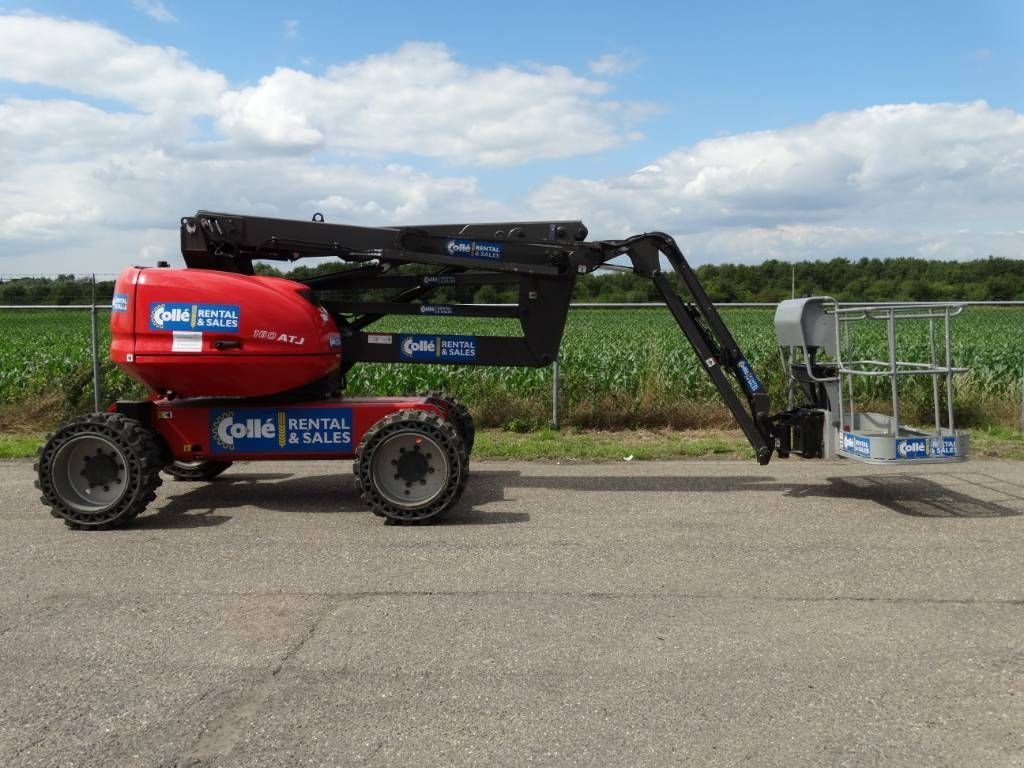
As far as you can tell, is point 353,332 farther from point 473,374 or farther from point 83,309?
point 83,309

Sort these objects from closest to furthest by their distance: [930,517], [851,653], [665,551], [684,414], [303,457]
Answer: [851,653] < [665,551] < [930,517] < [303,457] < [684,414]

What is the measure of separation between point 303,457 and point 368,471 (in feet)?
2.59

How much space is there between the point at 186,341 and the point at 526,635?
3.99 metres

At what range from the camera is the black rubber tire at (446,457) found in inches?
273

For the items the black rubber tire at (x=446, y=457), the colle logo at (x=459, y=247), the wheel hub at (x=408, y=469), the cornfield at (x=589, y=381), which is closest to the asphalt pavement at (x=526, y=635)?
the black rubber tire at (x=446, y=457)

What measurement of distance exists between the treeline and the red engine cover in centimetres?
440

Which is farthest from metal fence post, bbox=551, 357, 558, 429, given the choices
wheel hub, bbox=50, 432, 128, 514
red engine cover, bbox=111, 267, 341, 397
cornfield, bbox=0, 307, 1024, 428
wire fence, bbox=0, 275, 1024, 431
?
wheel hub, bbox=50, 432, 128, 514

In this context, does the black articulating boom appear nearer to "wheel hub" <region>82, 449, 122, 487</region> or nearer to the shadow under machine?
the shadow under machine

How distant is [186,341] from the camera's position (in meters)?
7.05

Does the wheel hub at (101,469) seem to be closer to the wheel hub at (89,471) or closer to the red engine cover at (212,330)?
the wheel hub at (89,471)

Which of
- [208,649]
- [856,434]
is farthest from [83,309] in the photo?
[856,434]

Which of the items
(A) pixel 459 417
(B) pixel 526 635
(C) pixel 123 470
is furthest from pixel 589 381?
(B) pixel 526 635

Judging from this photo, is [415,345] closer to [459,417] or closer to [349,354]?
[349,354]

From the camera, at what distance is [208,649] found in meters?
4.41
